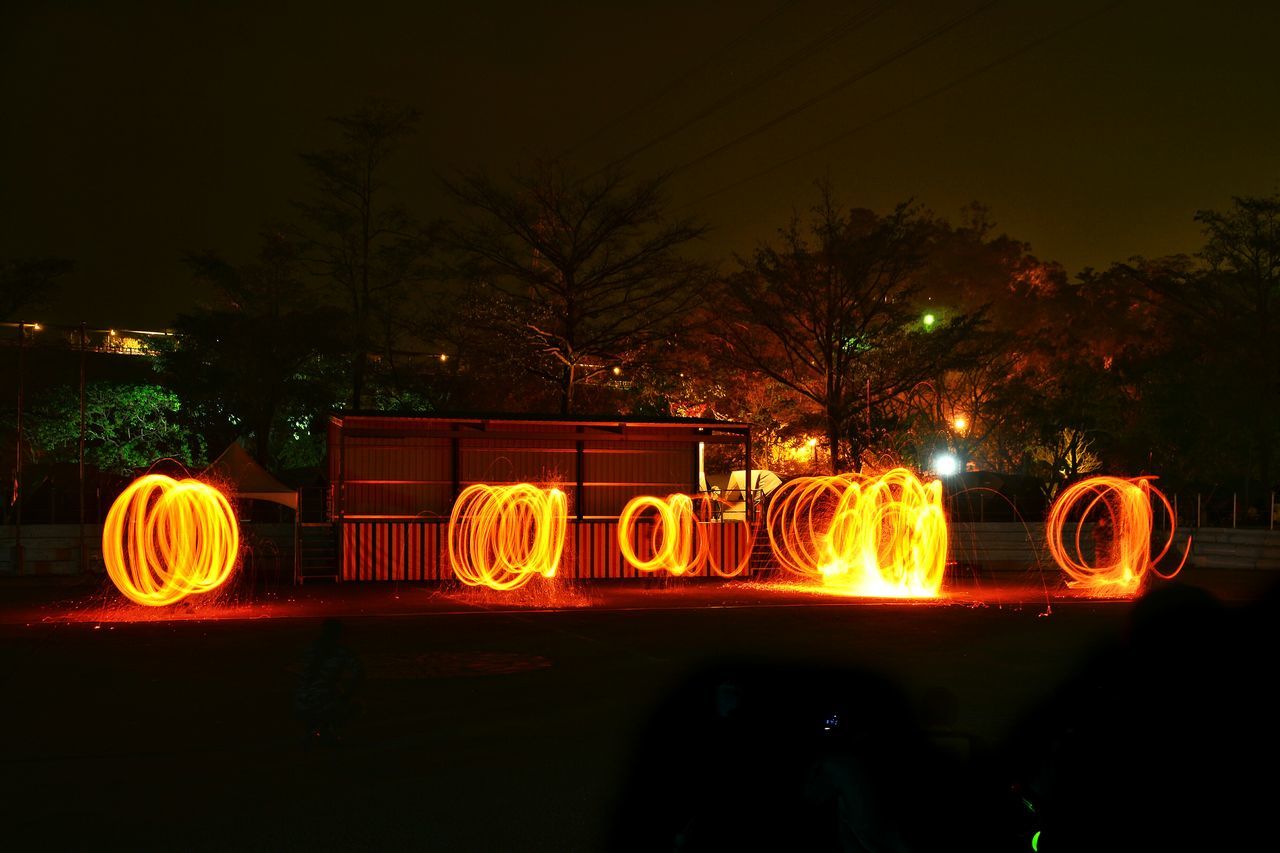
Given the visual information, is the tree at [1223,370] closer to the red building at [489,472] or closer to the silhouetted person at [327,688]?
the red building at [489,472]

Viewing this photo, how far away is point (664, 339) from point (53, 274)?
22074 mm

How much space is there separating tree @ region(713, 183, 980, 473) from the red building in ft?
24.4

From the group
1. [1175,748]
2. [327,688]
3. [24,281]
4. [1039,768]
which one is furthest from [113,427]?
[1175,748]

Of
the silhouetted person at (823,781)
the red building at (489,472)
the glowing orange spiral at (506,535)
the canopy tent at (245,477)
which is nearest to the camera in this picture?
the silhouetted person at (823,781)

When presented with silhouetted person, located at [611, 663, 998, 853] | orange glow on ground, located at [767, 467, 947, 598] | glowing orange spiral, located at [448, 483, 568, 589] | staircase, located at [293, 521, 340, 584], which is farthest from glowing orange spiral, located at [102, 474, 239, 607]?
silhouetted person, located at [611, 663, 998, 853]

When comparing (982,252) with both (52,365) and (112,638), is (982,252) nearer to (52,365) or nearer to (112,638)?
(52,365)

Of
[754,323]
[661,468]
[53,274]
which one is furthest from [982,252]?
[53,274]

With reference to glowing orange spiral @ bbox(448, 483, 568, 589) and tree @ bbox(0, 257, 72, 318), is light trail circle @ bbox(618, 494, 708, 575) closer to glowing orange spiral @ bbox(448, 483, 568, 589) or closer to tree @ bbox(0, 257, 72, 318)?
glowing orange spiral @ bbox(448, 483, 568, 589)

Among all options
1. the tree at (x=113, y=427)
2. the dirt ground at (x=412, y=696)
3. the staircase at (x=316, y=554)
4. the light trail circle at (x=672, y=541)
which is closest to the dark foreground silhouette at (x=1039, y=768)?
the dirt ground at (x=412, y=696)

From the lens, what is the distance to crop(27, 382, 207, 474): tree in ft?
145

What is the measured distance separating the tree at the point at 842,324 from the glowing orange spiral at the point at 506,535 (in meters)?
12.1

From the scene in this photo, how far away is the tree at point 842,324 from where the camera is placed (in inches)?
1452

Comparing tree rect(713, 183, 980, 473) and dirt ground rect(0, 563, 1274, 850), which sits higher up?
tree rect(713, 183, 980, 473)

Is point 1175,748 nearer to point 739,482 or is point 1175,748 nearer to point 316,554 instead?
point 316,554
